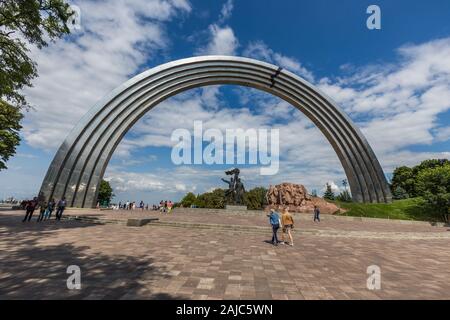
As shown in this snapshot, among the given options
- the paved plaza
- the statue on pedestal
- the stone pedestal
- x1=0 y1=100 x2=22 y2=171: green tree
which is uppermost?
x1=0 y1=100 x2=22 y2=171: green tree

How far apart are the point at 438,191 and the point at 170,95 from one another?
35.3 metres

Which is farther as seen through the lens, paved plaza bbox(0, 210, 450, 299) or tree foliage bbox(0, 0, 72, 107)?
tree foliage bbox(0, 0, 72, 107)

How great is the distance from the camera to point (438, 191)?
92.6 feet

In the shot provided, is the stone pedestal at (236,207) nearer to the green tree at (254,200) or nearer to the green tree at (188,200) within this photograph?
the green tree at (254,200)

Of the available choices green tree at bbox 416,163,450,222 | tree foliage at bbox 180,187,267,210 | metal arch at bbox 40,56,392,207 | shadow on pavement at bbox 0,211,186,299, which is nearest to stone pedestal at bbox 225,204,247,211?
metal arch at bbox 40,56,392,207

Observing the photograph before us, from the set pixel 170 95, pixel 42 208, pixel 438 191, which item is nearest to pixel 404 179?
pixel 438 191

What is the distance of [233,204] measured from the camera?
1149 inches

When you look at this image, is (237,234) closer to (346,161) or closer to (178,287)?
(178,287)

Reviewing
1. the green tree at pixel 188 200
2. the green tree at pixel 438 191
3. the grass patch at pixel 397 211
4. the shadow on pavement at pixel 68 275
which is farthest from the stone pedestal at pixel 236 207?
the green tree at pixel 188 200

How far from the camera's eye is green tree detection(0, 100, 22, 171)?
2260 centimetres

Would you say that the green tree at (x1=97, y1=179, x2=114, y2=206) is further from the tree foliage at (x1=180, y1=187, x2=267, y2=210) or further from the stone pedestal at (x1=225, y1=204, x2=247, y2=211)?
the stone pedestal at (x1=225, y1=204, x2=247, y2=211)

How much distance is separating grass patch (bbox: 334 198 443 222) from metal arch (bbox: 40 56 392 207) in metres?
4.37
